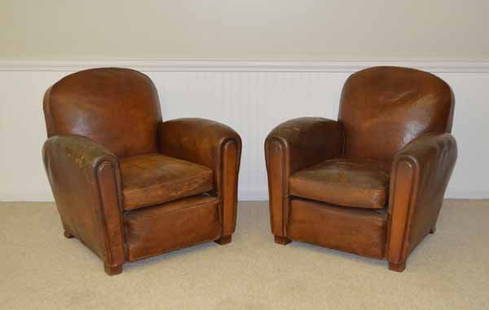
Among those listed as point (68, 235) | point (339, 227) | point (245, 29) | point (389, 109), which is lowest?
point (68, 235)

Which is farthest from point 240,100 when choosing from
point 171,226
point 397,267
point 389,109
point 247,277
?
point 397,267

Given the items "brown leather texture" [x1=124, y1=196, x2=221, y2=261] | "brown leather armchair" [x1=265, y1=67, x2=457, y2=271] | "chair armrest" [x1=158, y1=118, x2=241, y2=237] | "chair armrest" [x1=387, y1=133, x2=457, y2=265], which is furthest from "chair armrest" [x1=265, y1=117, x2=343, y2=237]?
"chair armrest" [x1=387, y1=133, x2=457, y2=265]

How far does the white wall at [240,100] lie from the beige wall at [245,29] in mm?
84

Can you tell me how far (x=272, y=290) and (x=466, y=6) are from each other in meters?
2.09

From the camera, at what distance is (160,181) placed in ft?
7.81

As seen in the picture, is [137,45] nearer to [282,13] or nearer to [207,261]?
[282,13]

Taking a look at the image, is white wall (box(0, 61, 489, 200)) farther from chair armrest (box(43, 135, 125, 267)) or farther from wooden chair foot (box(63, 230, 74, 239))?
chair armrest (box(43, 135, 125, 267))

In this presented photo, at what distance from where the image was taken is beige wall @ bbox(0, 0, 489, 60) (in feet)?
9.98

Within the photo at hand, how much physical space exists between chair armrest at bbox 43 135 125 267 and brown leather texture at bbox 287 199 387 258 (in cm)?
89

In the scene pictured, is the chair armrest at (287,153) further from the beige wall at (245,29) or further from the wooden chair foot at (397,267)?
the beige wall at (245,29)

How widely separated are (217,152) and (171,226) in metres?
0.43

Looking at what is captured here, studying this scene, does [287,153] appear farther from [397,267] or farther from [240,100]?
[240,100]

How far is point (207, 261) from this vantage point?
248cm

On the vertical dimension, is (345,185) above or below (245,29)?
below
